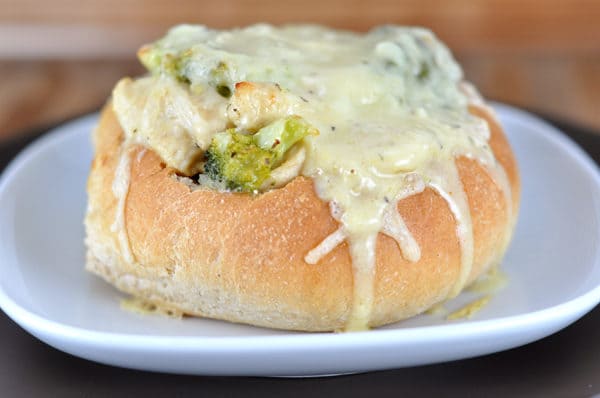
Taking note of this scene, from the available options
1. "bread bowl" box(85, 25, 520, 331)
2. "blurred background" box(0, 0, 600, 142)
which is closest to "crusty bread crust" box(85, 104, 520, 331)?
"bread bowl" box(85, 25, 520, 331)

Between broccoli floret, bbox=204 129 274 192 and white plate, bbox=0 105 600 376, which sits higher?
broccoli floret, bbox=204 129 274 192

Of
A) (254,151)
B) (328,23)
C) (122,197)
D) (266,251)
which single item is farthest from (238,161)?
(328,23)

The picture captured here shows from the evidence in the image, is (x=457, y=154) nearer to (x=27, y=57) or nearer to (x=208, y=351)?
(x=208, y=351)

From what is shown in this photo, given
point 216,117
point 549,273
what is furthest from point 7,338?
point 549,273

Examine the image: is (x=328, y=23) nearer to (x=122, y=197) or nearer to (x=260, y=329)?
(x=122, y=197)

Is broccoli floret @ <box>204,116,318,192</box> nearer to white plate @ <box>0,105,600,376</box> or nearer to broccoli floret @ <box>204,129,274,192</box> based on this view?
broccoli floret @ <box>204,129,274,192</box>

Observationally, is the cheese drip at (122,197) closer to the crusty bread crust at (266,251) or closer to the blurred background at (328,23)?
the crusty bread crust at (266,251)
